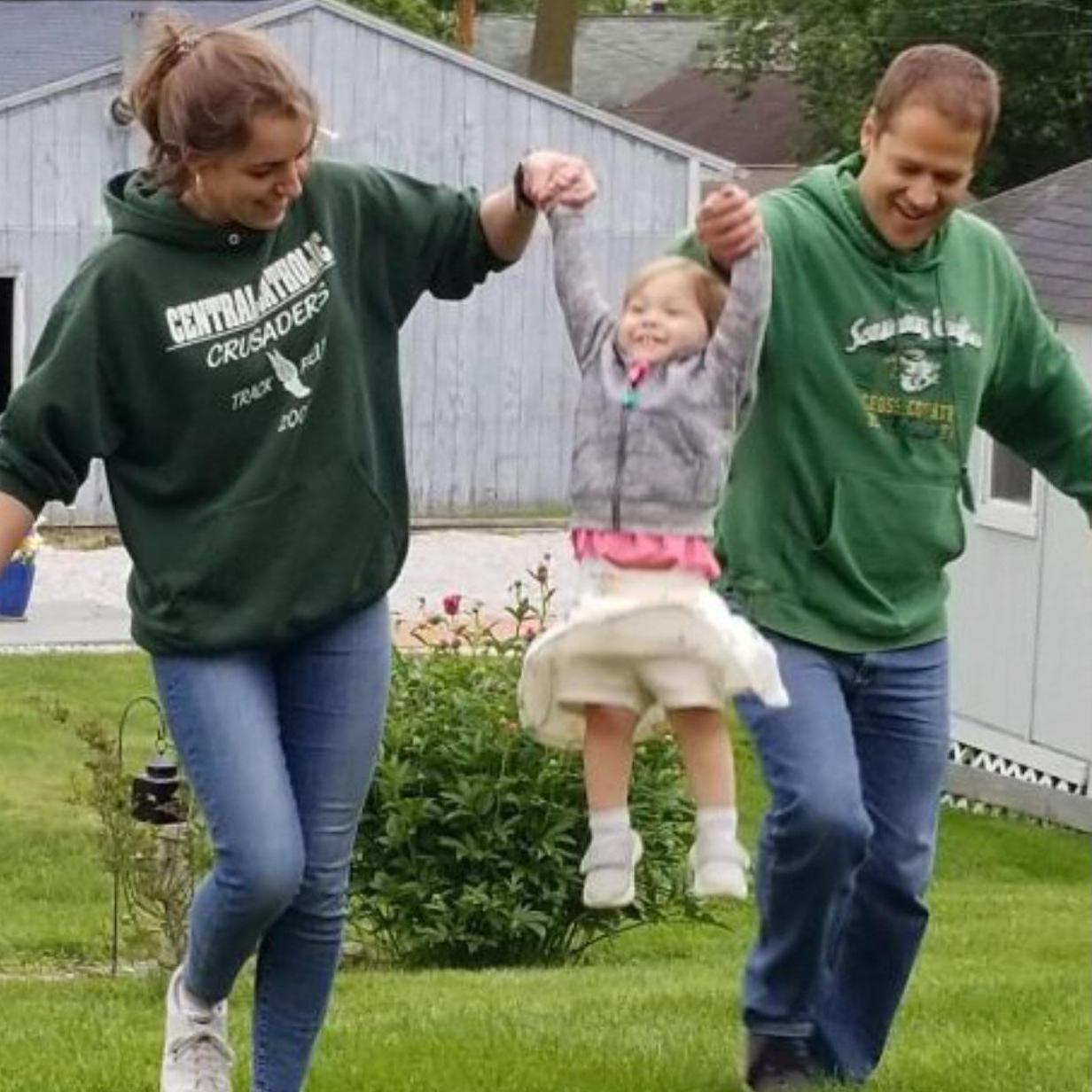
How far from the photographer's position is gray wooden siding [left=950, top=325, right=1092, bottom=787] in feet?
62.4

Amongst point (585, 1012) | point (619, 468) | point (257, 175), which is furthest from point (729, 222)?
point (585, 1012)

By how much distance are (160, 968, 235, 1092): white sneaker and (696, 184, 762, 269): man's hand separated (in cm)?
173

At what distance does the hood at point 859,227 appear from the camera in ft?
19.4

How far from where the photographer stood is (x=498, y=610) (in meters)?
24.8

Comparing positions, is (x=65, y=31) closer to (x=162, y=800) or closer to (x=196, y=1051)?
(x=162, y=800)

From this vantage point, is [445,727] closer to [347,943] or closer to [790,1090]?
[347,943]

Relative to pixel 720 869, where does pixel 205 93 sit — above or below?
above

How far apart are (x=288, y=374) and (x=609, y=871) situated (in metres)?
1.04

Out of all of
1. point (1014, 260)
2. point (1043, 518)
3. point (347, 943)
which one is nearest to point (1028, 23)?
point (1043, 518)

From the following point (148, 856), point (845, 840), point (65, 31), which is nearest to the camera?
point (845, 840)

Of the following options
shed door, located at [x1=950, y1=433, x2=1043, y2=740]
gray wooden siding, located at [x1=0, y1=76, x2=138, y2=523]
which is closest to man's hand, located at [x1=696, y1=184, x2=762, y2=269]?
shed door, located at [x1=950, y1=433, x2=1043, y2=740]

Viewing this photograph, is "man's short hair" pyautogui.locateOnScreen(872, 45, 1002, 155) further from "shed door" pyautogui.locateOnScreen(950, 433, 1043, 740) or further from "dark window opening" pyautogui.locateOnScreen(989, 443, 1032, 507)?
"dark window opening" pyautogui.locateOnScreen(989, 443, 1032, 507)

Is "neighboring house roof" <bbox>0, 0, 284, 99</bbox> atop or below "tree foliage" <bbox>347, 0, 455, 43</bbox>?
below

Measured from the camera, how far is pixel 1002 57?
4147 centimetres
